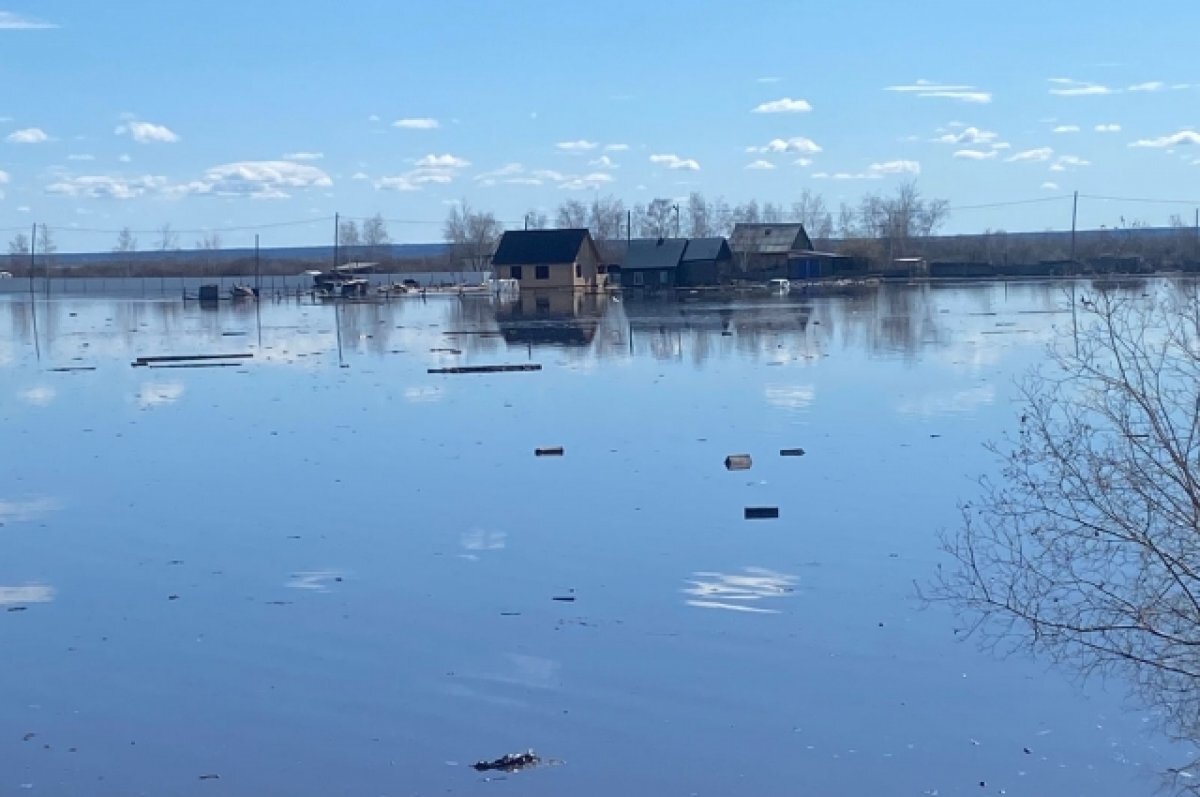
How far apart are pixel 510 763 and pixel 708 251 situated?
82.8m

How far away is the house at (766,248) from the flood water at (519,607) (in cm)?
7053

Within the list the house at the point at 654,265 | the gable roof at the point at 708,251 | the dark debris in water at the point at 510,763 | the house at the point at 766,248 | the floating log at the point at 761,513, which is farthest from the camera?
the house at the point at 766,248

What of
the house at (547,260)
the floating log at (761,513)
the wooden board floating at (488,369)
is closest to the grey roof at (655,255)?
the house at (547,260)

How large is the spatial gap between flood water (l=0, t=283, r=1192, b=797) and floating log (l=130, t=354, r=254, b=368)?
9.01 m

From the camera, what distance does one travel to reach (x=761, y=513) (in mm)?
13789

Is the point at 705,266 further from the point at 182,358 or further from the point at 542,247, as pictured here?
the point at 182,358

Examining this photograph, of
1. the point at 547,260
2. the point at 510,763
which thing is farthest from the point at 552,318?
the point at 510,763

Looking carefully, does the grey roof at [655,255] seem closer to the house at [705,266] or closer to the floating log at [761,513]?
the house at [705,266]

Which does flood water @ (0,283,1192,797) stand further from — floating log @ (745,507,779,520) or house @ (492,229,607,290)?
house @ (492,229,607,290)

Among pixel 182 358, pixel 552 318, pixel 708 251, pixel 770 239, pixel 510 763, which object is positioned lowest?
pixel 510 763

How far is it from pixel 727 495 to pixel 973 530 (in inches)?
110

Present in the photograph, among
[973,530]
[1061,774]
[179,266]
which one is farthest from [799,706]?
[179,266]

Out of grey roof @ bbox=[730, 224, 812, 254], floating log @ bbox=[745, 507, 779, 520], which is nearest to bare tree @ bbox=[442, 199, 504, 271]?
grey roof @ bbox=[730, 224, 812, 254]

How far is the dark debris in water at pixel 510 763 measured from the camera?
7938 millimetres
